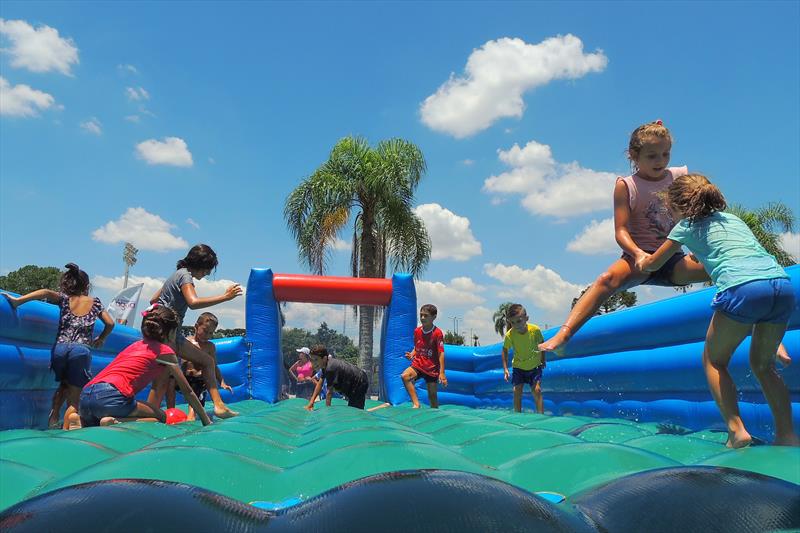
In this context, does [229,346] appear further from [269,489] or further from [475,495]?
[475,495]

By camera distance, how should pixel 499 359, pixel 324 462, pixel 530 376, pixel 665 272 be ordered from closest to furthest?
pixel 324 462
pixel 665 272
pixel 530 376
pixel 499 359

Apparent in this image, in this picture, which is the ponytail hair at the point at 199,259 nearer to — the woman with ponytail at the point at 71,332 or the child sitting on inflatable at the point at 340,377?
the woman with ponytail at the point at 71,332

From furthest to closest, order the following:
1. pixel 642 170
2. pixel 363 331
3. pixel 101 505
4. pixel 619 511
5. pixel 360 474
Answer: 1. pixel 363 331
2. pixel 642 170
3. pixel 360 474
4. pixel 619 511
5. pixel 101 505

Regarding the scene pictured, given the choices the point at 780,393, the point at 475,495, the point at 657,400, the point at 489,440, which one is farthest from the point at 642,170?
the point at 475,495

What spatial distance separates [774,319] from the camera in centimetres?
204

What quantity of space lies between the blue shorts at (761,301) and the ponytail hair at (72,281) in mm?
3594

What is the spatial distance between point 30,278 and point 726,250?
3765 centimetres

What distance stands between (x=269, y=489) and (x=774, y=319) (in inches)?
69.0

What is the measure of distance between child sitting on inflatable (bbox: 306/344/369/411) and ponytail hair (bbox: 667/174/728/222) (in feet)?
12.4

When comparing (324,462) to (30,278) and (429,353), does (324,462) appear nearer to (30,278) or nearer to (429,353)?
(429,353)

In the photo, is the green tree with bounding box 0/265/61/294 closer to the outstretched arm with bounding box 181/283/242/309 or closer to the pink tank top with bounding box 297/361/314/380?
the pink tank top with bounding box 297/361/314/380

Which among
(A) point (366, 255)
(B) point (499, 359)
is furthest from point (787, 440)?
(A) point (366, 255)

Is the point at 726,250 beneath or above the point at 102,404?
above

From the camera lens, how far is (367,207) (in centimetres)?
1180
